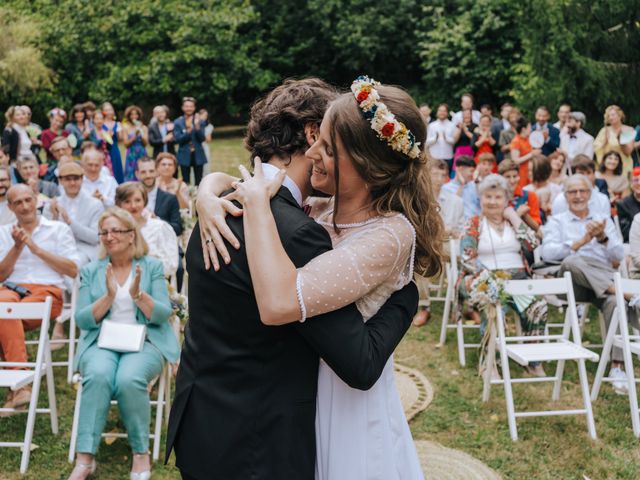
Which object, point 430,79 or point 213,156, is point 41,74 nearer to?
point 213,156

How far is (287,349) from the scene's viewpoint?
1824mm

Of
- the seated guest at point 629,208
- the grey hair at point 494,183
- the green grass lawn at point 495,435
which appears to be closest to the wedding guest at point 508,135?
the seated guest at point 629,208

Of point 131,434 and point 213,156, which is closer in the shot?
point 131,434

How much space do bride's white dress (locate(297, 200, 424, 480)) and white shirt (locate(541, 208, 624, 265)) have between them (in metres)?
4.79

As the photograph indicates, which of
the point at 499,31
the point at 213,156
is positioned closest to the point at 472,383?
the point at 213,156

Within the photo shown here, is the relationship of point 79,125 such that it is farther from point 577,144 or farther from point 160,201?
point 577,144

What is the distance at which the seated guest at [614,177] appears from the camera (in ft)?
29.8

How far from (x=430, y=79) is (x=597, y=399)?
22.2 metres

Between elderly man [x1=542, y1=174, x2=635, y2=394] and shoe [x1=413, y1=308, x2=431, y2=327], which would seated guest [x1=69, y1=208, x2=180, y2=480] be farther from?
elderly man [x1=542, y1=174, x2=635, y2=394]

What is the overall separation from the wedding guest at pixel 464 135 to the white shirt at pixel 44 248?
29.6 feet

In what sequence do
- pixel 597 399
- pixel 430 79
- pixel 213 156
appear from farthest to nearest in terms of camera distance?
pixel 430 79 → pixel 213 156 → pixel 597 399

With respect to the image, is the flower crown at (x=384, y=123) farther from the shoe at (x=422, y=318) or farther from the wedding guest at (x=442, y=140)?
the wedding guest at (x=442, y=140)

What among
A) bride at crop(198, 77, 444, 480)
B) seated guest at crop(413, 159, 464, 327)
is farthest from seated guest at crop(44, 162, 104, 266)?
bride at crop(198, 77, 444, 480)

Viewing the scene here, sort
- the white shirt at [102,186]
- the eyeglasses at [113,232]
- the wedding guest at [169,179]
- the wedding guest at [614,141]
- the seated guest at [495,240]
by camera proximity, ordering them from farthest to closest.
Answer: the wedding guest at [614,141]
the wedding guest at [169,179]
the white shirt at [102,186]
the seated guest at [495,240]
the eyeglasses at [113,232]
